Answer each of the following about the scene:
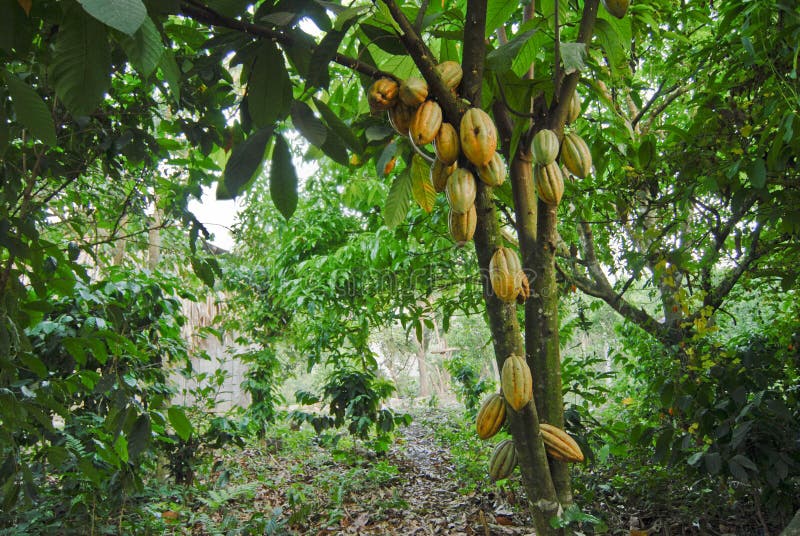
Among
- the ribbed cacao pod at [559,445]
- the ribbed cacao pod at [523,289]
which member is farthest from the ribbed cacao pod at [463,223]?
the ribbed cacao pod at [559,445]

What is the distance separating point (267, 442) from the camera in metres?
5.23

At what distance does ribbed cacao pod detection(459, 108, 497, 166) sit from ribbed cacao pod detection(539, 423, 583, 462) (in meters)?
0.43

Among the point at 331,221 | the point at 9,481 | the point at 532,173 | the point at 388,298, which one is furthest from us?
the point at 331,221

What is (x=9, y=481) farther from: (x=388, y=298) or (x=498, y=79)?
(x=388, y=298)

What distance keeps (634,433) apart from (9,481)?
6.94 ft

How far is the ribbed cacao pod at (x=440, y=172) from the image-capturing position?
0.86 metres

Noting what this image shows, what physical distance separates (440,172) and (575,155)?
0.24m

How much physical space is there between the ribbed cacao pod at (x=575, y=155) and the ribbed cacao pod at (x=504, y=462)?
1.59 ft

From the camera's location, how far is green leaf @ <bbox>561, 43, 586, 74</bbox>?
718 millimetres

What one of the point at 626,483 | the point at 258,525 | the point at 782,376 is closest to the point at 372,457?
the point at 258,525

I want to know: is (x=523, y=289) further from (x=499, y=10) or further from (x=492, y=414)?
(x=499, y=10)

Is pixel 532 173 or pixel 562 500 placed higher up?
pixel 532 173

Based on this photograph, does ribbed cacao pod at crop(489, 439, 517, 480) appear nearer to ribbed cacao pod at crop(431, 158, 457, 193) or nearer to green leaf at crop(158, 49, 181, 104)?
ribbed cacao pod at crop(431, 158, 457, 193)

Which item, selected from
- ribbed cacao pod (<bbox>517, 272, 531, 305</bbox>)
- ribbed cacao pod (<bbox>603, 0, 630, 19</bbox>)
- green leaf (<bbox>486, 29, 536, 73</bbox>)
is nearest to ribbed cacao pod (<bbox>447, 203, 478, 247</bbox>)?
ribbed cacao pod (<bbox>517, 272, 531, 305</bbox>)
